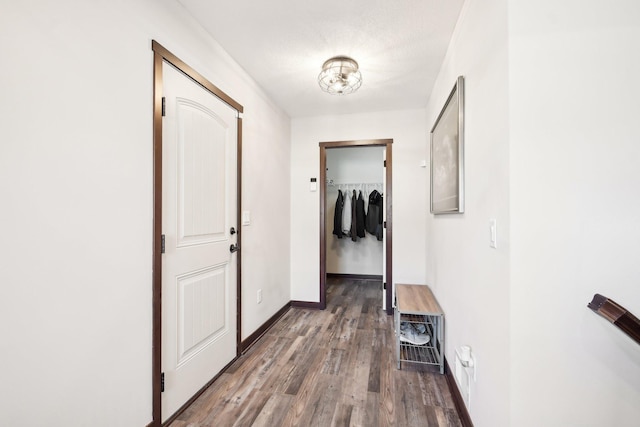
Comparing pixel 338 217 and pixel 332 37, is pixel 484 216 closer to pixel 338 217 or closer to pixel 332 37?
pixel 332 37

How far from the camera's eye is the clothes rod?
0.74 m

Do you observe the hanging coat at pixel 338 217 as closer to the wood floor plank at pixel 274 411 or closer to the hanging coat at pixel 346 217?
the hanging coat at pixel 346 217

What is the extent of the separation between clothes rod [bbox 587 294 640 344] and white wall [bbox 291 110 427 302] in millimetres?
2275

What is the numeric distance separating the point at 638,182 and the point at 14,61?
2.02m

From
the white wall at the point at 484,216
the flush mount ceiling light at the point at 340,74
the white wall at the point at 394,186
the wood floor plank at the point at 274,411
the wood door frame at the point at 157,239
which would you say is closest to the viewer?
the white wall at the point at 484,216

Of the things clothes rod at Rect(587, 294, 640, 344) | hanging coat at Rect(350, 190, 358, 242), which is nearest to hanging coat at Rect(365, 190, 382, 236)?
hanging coat at Rect(350, 190, 358, 242)

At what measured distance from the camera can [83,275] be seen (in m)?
1.03

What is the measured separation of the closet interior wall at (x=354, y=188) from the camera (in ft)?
15.2

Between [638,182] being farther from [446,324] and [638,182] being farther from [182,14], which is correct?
[182,14]

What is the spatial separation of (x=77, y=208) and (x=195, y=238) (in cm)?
68

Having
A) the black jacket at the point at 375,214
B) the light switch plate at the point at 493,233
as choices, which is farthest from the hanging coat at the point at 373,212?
the light switch plate at the point at 493,233

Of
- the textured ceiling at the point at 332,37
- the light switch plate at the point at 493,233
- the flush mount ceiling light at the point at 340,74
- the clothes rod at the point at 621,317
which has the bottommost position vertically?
the clothes rod at the point at 621,317

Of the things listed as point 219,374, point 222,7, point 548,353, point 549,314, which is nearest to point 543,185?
point 549,314

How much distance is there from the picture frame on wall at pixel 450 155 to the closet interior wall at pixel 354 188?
233cm
